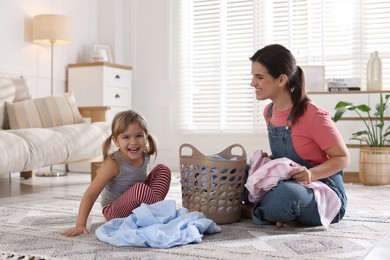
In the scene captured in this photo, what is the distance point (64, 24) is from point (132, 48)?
974mm

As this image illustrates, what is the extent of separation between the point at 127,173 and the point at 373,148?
225cm

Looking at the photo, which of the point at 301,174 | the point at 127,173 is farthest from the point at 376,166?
the point at 127,173

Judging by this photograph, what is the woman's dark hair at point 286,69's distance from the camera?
1973mm

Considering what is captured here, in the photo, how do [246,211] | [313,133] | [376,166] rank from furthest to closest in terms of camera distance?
[376,166], [246,211], [313,133]

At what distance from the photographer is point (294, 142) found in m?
1.99

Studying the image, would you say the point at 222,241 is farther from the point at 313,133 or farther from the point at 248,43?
the point at 248,43

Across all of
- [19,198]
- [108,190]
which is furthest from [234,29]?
[108,190]

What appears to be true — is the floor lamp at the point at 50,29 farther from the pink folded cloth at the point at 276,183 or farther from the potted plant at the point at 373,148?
the pink folded cloth at the point at 276,183

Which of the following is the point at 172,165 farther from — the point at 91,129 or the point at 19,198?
the point at 19,198

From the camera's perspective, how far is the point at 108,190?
2.07 metres

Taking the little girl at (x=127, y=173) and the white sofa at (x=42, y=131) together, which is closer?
the little girl at (x=127, y=173)

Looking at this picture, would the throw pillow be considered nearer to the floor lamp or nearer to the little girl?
the floor lamp

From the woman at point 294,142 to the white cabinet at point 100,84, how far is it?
2.80m

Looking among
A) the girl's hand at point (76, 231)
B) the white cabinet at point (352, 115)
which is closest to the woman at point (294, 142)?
the girl's hand at point (76, 231)
